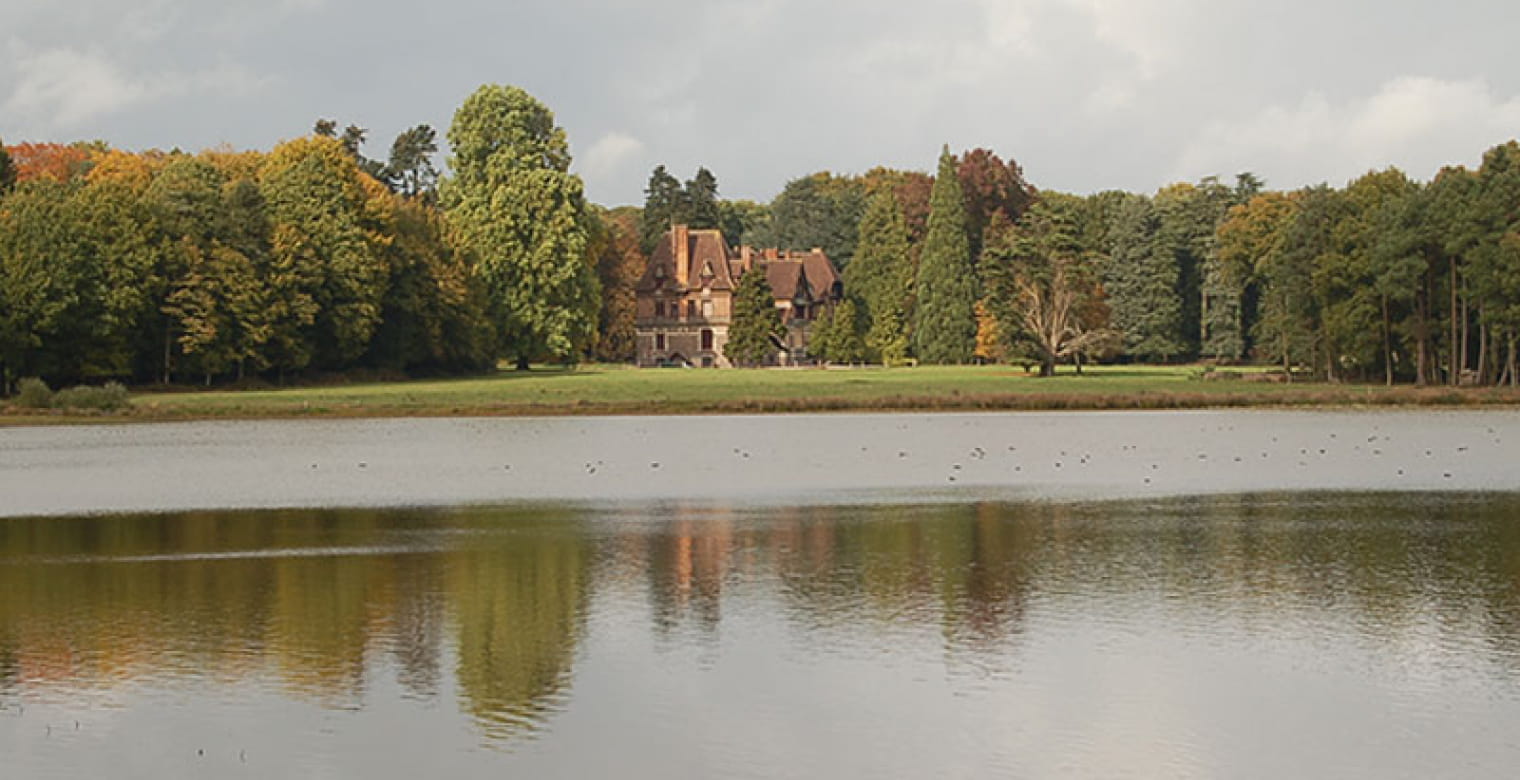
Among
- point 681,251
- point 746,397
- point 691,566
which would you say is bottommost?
point 691,566

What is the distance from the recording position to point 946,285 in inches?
4528

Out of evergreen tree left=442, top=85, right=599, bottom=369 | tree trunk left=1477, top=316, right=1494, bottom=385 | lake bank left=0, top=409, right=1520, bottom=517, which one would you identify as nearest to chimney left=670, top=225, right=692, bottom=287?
evergreen tree left=442, top=85, right=599, bottom=369

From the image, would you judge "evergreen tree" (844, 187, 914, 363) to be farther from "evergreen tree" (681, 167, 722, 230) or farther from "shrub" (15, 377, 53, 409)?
"shrub" (15, 377, 53, 409)

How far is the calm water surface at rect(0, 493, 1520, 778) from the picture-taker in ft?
42.0

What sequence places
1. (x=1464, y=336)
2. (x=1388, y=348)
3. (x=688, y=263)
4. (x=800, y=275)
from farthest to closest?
1. (x=800, y=275)
2. (x=688, y=263)
3. (x=1388, y=348)
4. (x=1464, y=336)

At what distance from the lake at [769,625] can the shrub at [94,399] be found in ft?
95.4

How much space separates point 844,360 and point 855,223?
4330 centimetres

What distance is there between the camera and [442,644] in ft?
55.9

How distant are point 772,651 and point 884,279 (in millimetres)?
110946

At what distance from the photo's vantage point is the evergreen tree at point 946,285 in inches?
4503

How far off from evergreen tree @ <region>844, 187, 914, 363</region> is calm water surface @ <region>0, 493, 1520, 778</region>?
93.8 metres

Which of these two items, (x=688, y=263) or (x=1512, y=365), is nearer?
(x=1512, y=365)

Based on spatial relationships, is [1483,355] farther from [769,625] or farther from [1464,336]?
[769,625]

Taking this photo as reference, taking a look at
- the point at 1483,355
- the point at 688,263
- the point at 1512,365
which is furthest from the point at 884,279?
the point at 1512,365
